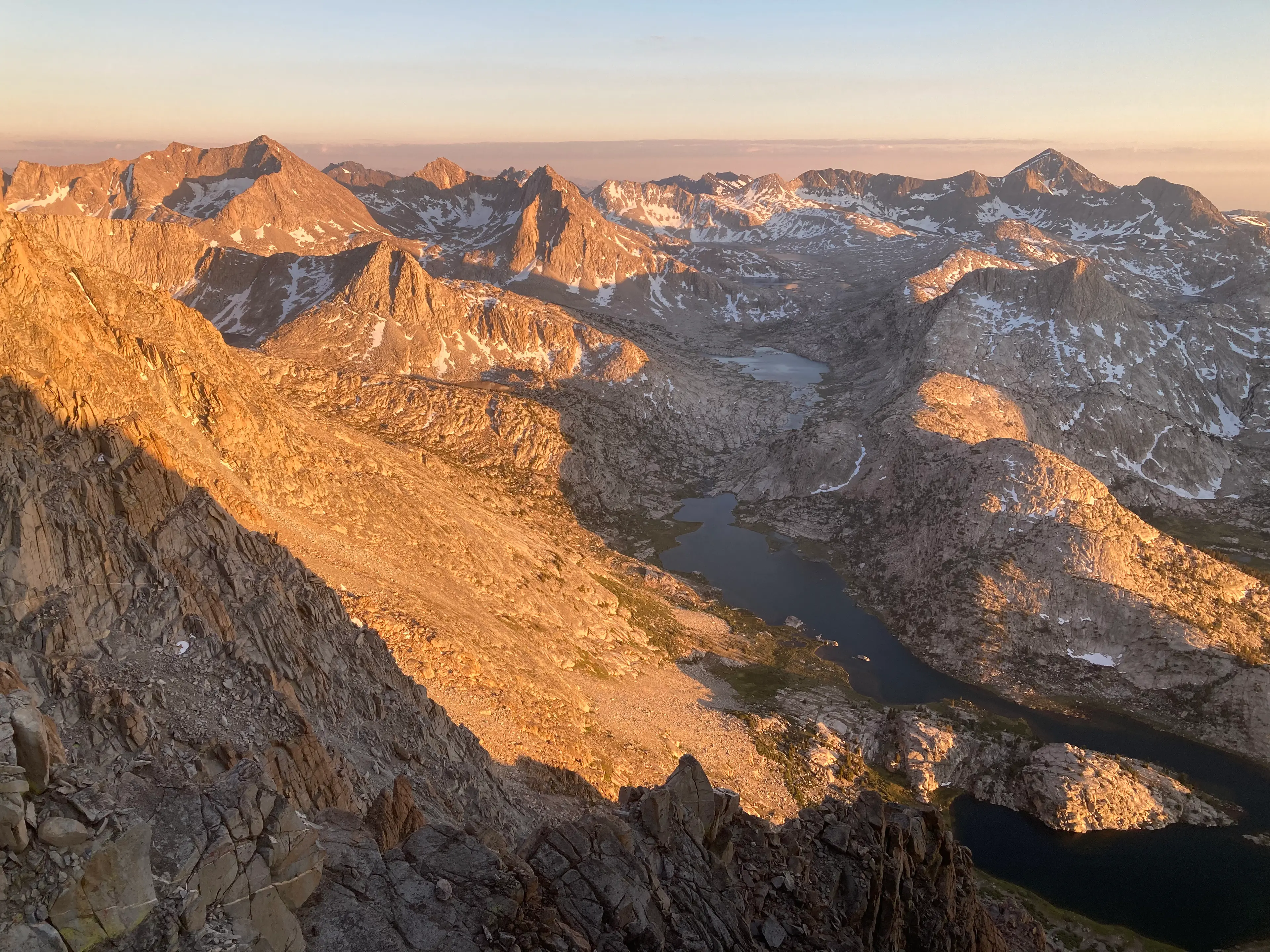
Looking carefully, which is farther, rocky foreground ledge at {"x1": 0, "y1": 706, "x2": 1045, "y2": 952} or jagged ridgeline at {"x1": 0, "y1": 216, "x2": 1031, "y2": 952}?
jagged ridgeline at {"x1": 0, "y1": 216, "x2": 1031, "y2": 952}

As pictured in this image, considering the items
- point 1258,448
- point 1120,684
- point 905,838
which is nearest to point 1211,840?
point 1120,684

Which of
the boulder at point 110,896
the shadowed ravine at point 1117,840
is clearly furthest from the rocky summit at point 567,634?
the shadowed ravine at point 1117,840

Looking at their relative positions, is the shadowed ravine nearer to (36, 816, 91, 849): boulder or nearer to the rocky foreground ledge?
the rocky foreground ledge

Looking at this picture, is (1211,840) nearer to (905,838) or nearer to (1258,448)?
(905,838)

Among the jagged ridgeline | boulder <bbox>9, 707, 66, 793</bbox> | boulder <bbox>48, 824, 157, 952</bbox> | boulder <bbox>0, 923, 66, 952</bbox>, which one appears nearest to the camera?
boulder <bbox>0, 923, 66, 952</bbox>

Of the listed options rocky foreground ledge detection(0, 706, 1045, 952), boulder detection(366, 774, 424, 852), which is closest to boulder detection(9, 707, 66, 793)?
rocky foreground ledge detection(0, 706, 1045, 952)

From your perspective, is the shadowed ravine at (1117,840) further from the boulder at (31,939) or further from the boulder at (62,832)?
the boulder at (62,832)

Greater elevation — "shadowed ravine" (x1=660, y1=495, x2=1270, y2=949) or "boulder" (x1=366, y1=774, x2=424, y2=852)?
"boulder" (x1=366, y1=774, x2=424, y2=852)
